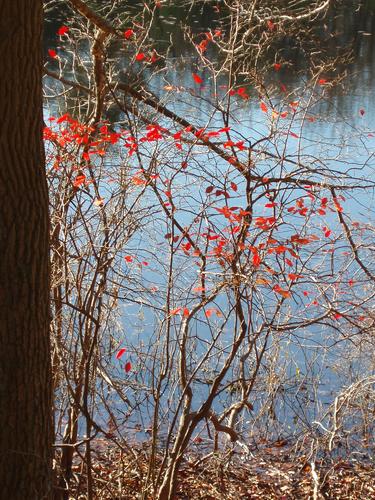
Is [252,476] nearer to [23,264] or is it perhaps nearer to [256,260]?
[256,260]

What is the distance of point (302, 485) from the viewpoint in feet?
17.9

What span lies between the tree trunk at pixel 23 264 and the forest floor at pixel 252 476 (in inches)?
50.1

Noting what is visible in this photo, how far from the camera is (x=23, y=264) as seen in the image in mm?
3016

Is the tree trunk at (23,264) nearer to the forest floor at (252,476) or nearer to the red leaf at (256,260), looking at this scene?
the forest floor at (252,476)

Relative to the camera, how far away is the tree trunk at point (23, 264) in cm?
290

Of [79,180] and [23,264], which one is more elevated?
[79,180]

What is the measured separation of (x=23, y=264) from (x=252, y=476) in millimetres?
3304

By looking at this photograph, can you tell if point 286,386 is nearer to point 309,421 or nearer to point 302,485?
point 309,421

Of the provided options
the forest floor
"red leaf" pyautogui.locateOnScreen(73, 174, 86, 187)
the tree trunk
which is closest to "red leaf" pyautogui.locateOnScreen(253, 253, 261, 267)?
"red leaf" pyautogui.locateOnScreen(73, 174, 86, 187)

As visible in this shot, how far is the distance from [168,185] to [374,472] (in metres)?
2.82

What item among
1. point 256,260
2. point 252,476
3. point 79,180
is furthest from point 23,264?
point 252,476

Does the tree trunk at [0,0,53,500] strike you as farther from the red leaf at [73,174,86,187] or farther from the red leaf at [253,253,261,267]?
the red leaf at [253,253,261,267]

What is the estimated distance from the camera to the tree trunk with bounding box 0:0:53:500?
9.52 feet

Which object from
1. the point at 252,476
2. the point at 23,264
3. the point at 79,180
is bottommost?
the point at 252,476
